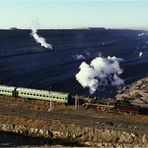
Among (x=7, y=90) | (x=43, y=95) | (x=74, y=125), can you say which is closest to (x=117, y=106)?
(x=74, y=125)

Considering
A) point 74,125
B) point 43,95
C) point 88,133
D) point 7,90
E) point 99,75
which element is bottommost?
point 88,133

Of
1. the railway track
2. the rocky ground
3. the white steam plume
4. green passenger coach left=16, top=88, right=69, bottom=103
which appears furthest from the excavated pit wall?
the white steam plume

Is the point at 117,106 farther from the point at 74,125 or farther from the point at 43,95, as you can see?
the point at 43,95

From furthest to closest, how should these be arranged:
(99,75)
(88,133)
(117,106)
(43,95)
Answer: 1. (99,75)
2. (43,95)
3. (117,106)
4. (88,133)

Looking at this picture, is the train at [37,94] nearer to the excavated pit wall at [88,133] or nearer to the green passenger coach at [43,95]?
the green passenger coach at [43,95]

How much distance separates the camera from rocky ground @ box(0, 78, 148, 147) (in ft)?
200

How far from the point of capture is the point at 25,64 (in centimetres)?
14012

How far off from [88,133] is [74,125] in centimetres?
311

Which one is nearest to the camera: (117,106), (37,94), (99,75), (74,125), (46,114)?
(74,125)

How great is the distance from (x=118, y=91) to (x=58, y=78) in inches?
898

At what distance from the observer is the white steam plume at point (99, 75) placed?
357 ft

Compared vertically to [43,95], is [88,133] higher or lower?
lower

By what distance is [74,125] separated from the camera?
64250mm

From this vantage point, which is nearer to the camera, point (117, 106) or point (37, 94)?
point (117, 106)
